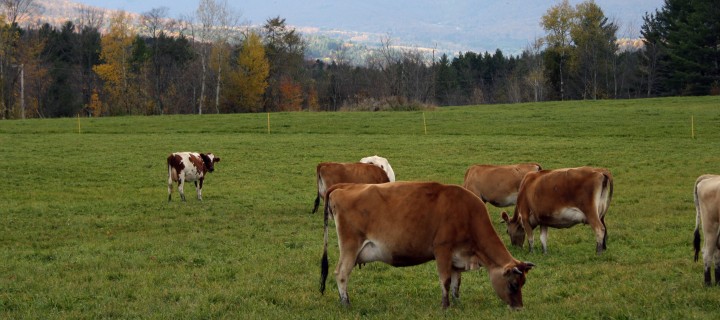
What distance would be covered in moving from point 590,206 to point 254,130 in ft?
120

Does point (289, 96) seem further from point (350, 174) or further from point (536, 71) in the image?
point (350, 174)

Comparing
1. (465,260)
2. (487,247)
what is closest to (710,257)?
(487,247)

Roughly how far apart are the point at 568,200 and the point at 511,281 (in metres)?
4.94

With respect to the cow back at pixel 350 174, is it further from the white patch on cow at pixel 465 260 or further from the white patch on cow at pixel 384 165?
the white patch on cow at pixel 465 260

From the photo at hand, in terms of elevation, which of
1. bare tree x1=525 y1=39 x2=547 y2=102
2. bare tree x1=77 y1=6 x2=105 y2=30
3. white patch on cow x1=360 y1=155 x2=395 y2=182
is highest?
bare tree x1=77 y1=6 x2=105 y2=30

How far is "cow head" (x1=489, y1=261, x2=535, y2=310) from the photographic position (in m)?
8.80

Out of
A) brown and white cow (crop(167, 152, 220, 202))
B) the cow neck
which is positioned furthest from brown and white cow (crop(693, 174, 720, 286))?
brown and white cow (crop(167, 152, 220, 202))

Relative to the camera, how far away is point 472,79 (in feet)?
390

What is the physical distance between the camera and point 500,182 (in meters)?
18.5

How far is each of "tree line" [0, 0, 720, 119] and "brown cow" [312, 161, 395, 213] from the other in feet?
142

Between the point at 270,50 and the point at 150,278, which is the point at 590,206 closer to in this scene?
the point at 150,278

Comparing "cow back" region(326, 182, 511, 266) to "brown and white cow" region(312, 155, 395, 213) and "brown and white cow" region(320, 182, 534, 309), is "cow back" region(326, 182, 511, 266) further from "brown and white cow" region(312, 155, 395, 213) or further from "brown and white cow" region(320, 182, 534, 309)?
"brown and white cow" region(312, 155, 395, 213)

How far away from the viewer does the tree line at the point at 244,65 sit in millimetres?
75000

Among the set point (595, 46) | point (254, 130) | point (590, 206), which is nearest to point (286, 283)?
point (590, 206)
